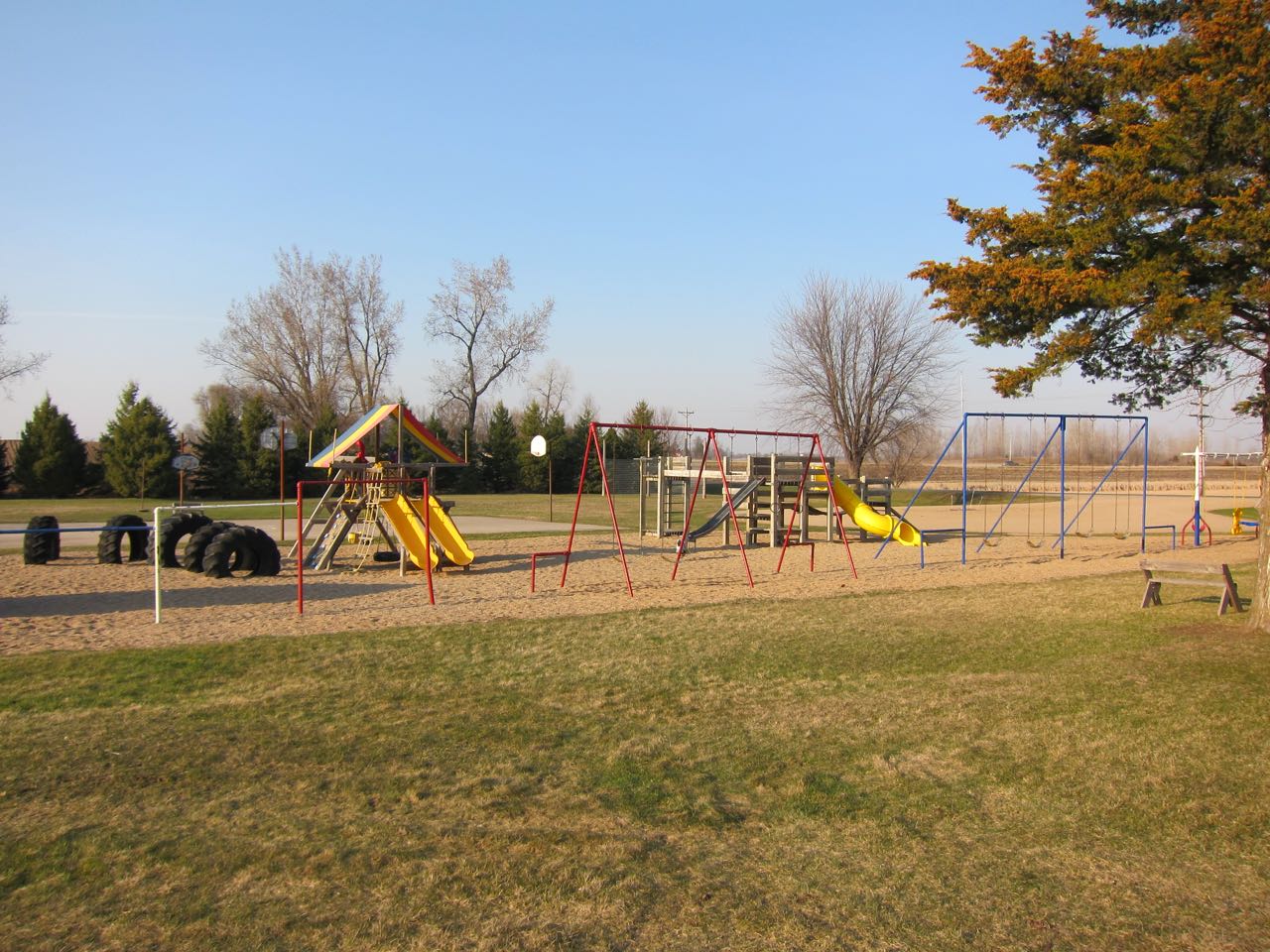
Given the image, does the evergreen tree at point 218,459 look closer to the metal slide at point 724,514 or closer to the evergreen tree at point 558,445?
the evergreen tree at point 558,445

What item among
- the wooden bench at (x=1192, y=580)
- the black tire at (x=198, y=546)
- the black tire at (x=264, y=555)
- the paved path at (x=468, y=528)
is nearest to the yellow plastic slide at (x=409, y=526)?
the black tire at (x=264, y=555)

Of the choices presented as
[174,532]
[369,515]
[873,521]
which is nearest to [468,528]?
[369,515]

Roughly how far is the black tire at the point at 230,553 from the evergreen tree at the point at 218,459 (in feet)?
98.1

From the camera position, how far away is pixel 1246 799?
16.8ft

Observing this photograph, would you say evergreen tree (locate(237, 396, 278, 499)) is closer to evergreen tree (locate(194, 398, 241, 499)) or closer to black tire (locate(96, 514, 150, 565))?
evergreen tree (locate(194, 398, 241, 499))

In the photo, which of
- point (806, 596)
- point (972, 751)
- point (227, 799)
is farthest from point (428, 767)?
point (806, 596)

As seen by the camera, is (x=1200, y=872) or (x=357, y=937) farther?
(x=1200, y=872)

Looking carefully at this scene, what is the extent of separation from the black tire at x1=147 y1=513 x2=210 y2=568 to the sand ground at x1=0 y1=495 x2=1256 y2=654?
32 cm

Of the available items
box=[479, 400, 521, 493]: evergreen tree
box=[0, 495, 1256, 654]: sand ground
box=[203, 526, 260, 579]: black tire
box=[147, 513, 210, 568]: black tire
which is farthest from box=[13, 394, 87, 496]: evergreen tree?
box=[203, 526, 260, 579]: black tire

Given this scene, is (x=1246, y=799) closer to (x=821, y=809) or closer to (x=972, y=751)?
(x=972, y=751)

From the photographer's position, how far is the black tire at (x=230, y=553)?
13969 mm

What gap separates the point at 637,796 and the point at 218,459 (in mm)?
41437

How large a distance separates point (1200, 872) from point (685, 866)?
223 centimetres

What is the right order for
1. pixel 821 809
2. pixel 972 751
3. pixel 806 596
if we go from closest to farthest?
pixel 821 809 → pixel 972 751 → pixel 806 596
